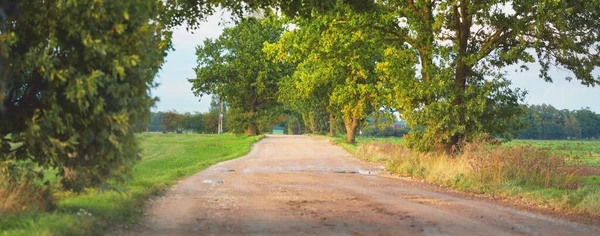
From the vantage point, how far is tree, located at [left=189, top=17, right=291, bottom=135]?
253ft

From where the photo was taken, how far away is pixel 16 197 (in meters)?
10.7

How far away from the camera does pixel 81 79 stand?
8.70 m

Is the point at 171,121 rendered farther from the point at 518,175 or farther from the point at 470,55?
the point at 518,175

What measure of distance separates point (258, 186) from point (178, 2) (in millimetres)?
6756

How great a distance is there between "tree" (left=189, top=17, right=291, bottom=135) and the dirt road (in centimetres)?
5757

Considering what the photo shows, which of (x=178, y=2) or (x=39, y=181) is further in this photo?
(x=178, y=2)

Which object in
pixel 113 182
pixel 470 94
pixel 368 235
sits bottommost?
pixel 368 235

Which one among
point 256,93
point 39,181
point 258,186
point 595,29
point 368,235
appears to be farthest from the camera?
point 256,93

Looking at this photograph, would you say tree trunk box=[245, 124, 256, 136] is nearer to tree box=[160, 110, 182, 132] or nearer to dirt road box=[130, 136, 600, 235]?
tree box=[160, 110, 182, 132]

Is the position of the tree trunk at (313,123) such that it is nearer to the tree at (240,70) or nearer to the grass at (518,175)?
the tree at (240,70)

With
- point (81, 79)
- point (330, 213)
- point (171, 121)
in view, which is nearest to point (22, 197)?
point (81, 79)

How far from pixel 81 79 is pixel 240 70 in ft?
227

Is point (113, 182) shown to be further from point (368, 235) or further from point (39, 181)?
point (368, 235)

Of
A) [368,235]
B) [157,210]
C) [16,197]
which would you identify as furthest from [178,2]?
[368,235]
